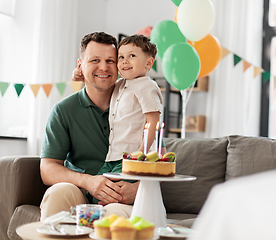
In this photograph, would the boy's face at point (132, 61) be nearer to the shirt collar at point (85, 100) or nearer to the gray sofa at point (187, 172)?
the shirt collar at point (85, 100)

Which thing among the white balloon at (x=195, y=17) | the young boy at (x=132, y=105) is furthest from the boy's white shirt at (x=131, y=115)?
the white balloon at (x=195, y=17)

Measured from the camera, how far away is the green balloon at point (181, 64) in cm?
316

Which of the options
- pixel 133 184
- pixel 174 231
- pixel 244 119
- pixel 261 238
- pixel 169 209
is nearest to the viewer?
pixel 261 238

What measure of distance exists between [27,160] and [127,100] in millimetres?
672

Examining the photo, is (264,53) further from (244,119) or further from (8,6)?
(8,6)

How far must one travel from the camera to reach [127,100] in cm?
185

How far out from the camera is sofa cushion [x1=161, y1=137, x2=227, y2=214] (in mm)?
2182

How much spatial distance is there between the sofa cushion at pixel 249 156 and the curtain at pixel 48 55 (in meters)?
3.01

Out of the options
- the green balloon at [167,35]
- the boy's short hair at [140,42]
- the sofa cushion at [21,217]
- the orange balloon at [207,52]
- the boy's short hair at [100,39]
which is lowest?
the sofa cushion at [21,217]

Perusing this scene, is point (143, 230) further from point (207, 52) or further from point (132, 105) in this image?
point (207, 52)

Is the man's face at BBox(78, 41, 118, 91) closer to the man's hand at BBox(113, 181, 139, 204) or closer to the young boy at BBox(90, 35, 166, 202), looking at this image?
the young boy at BBox(90, 35, 166, 202)

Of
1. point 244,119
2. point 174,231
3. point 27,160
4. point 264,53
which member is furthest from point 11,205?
point 264,53

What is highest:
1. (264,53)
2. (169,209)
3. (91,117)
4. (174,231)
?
(264,53)

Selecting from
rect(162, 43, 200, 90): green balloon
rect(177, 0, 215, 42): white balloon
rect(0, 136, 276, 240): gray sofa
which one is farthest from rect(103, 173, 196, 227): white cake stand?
rect(177, 0, 215, 42): white balloon
